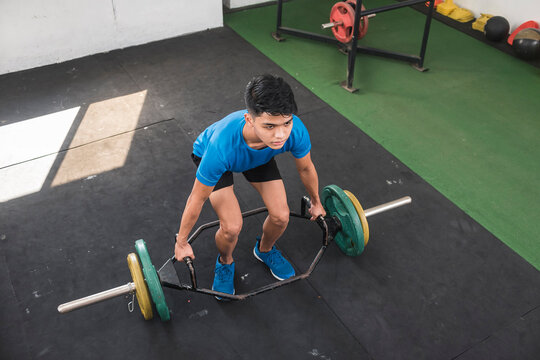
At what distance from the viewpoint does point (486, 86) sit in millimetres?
3781

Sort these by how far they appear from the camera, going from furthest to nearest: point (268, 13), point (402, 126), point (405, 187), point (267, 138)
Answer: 1. point (268, 13)
2. point (402, 126)
3. point (405, 187)
4. point (267, 138)

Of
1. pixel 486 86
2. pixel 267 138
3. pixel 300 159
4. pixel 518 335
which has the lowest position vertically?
pixel 518 335

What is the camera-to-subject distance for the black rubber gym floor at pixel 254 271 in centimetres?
206

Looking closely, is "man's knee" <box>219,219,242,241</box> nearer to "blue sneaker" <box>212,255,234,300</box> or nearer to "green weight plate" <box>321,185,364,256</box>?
"blue sneaker" <box>212,255,234,300</box>

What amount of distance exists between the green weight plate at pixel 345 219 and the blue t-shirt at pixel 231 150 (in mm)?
414

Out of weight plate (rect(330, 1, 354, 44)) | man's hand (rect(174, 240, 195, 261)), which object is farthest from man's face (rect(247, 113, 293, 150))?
weight plate (rect(330, 1, 354, 44))

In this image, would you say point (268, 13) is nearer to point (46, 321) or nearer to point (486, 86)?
point (486, 86)

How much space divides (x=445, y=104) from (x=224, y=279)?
229cm

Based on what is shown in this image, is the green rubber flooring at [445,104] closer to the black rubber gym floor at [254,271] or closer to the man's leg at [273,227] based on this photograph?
the black rubber gym floor at [254,271]

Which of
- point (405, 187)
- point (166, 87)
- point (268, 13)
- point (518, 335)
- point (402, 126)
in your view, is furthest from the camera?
point (268, 13)

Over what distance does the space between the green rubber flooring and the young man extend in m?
1.13

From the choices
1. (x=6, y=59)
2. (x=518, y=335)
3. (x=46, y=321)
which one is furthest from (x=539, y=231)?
(x=6, y=59)

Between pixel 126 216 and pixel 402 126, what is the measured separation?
1.95 metres

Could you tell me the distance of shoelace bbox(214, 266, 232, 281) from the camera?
2223 millimetres
